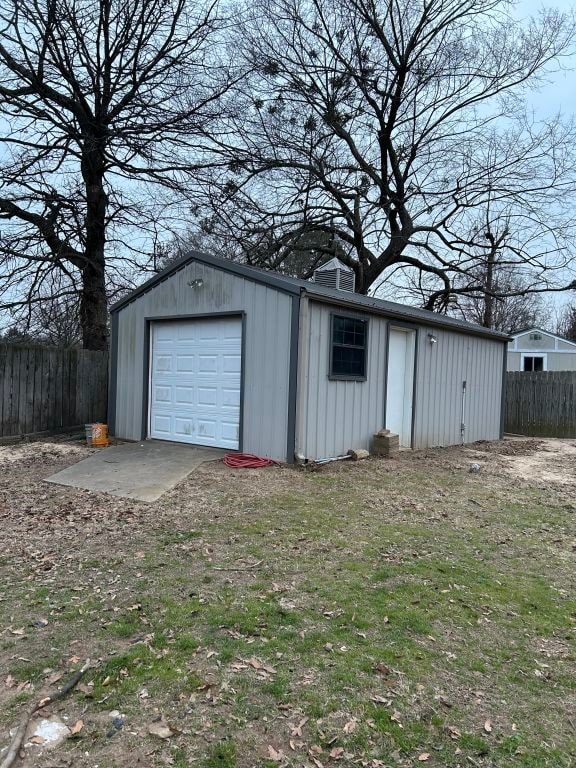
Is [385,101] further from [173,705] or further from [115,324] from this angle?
[173,705]

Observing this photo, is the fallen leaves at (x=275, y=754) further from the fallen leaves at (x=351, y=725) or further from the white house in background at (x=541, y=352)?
the white house in background at (x=541, y=352)

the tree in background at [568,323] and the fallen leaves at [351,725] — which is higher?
the tree in background at [568,323]

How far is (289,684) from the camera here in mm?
2600

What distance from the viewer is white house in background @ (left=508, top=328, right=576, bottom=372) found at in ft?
74.8

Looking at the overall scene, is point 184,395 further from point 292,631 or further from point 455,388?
point 292,631

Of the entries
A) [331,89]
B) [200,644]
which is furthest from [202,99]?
[200,644]

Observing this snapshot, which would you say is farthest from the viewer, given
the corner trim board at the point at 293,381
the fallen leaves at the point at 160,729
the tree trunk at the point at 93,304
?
the tree trunk at the point at 93,304

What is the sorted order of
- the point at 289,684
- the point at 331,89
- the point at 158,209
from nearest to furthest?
the point at 289,684
the point at 158,209
the point at 331,89

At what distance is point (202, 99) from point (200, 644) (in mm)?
12901

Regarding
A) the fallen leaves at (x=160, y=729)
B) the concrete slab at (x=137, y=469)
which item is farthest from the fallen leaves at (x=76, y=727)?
the concrete slab at (x=137, y=469)

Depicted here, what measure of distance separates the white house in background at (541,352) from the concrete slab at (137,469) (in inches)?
717

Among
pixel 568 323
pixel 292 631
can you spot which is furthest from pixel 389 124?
pixel 568 323

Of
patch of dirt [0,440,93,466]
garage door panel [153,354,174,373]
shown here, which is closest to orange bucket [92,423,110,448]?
patch of dirt [0,440,93,466]

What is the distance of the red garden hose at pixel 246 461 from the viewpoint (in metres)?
7.68
